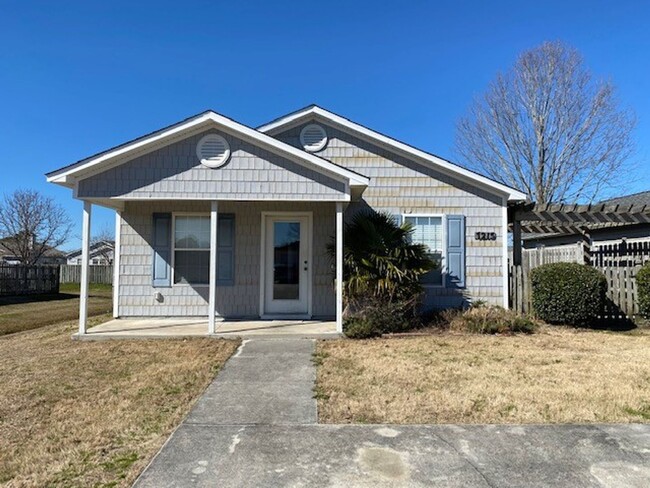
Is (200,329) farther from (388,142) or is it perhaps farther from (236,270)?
(388,142)

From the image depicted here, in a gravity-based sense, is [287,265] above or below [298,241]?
below

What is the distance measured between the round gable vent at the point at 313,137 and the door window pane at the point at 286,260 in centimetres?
177

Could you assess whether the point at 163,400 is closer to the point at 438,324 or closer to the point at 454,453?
the point at 454,453

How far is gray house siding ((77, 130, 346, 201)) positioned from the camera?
8211 mm

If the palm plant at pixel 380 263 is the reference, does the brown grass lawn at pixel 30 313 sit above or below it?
below

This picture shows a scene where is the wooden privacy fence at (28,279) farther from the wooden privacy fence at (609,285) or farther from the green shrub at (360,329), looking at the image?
the wooden privacy fence at (609,285)

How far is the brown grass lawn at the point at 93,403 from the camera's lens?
11.0 feet

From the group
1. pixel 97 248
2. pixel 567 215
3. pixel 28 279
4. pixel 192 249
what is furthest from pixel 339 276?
pixel 97 248

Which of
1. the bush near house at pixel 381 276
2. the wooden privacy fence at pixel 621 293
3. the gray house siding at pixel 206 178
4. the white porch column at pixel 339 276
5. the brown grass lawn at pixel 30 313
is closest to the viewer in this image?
the gray house siding at pixel 206 178

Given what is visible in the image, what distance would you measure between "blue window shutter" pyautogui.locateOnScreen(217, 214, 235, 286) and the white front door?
69 centimetres

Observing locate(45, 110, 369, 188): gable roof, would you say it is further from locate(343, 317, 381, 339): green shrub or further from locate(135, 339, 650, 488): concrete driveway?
locate(135, 339, 650, 488): concrete driveway

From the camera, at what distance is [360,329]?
27.2ft

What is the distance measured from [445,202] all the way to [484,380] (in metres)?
5.46

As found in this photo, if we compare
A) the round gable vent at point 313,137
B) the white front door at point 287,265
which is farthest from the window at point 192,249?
the round gable vent at point 313,137
